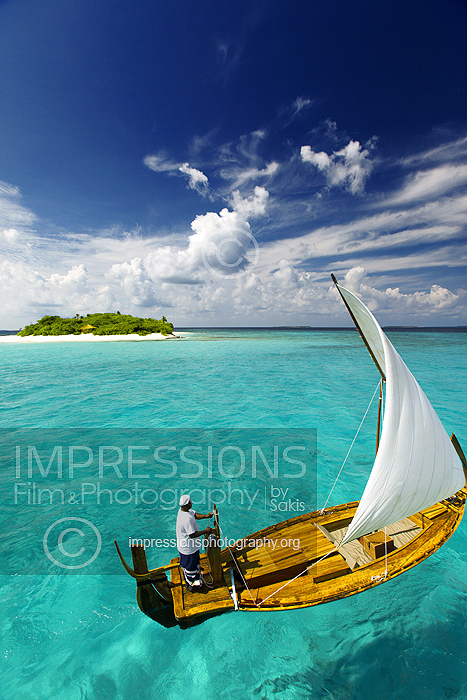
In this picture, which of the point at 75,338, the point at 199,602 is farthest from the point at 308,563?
the point at 75,338

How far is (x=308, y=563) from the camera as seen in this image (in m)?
6.88

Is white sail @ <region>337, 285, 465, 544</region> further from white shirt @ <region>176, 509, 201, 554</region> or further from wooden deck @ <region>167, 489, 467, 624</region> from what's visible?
white shirt @ <region>176, 509, 201, 554</region>

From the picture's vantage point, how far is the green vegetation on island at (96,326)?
9438 cm

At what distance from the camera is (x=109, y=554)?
9094 mm

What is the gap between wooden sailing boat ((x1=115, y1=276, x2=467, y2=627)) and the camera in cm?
575

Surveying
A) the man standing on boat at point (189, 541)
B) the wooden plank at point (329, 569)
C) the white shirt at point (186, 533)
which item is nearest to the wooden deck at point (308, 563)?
the wooden plank at point (329, 569)

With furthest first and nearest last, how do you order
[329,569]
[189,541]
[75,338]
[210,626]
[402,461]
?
1. [75,338]
2. [210,626]
3. [329,569]
4. [402,461]
5. [189,541]

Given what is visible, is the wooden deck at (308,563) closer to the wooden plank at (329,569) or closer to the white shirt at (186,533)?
the wooden plank at (329,569)

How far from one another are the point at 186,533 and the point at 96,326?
353 ft

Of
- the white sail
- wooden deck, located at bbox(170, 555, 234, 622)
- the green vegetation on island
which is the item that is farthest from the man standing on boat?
the green vegetation on island

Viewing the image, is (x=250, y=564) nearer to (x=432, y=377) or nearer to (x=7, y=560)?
(x=7, y=560)

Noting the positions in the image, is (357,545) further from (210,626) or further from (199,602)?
(199,602)

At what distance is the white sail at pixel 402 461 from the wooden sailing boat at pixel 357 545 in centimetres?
2

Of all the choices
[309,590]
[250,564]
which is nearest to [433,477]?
[309,590]
